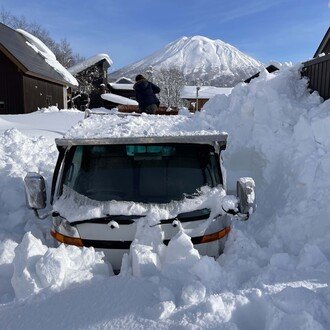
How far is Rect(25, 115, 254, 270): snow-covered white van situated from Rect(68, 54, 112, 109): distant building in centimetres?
4413

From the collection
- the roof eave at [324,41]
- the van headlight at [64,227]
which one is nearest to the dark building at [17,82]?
the roof eave at [324,41]

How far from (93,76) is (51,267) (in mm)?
46962

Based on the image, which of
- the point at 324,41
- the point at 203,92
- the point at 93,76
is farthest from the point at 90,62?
A: the point at 324,41

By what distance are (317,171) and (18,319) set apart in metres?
4.92

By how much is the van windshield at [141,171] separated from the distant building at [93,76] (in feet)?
145

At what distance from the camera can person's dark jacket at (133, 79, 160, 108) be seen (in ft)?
33.5

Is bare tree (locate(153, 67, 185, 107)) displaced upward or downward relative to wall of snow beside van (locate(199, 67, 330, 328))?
upward

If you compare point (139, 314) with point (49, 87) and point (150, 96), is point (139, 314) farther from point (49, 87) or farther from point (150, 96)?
point (49, 87)

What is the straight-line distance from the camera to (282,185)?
258 inches

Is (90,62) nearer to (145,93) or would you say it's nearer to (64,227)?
(145,93)

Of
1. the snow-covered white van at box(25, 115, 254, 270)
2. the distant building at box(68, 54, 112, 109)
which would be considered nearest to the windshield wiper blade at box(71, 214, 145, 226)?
the snow-covered white van at box(25, 115, 254, 270)

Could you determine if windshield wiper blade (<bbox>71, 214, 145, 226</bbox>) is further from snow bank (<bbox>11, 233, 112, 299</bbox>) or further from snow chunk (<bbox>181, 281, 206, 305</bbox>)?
snow chunk (<bbox>181, 281, 206, 305</bbox>)

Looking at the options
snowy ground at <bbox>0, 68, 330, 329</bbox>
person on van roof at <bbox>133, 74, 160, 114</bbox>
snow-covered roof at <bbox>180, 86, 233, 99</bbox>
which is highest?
snow-covered roof at <bbox>180, 86, 233, 99</bbox>

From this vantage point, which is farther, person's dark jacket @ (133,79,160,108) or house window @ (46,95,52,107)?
house window @ (46,95,52,107)
